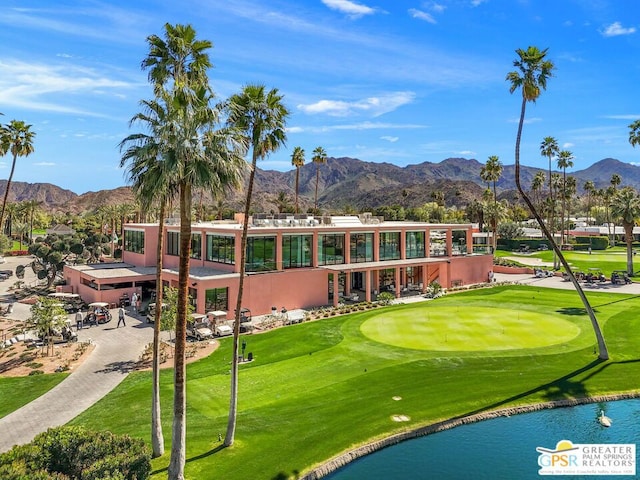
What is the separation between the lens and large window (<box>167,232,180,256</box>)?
3931 centimetres

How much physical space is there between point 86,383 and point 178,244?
69.7 feet

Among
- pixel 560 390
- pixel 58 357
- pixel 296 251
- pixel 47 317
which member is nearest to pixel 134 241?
pixel 296 251

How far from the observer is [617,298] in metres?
37.7

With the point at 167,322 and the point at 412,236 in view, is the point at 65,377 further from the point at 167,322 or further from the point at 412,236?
the point at 412,236

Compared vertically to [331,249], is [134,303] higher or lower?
lower

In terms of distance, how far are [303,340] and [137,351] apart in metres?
9.34

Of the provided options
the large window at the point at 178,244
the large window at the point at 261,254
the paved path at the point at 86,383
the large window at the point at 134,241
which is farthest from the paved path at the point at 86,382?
the large window at the point at 134,241

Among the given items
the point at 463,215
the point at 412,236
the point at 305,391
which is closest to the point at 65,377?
the point at 305,391

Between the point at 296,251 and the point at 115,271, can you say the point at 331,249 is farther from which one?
the point at 115,271

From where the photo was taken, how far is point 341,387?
61.3 ft

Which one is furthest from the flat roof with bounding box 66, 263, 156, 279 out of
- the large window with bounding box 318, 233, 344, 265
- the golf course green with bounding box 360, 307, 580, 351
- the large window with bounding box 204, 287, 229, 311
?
the golf course green with bounding box 360, 307, 580, 351

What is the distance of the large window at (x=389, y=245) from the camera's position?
138 ft

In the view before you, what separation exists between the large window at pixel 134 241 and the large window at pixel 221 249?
1008cm

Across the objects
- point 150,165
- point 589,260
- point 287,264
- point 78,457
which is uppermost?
point 150,165
